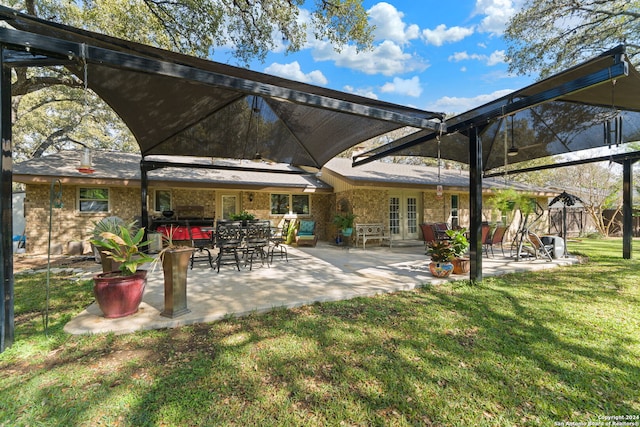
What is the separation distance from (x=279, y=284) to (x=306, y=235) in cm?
531

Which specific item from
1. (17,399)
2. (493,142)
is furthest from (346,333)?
(493,142)

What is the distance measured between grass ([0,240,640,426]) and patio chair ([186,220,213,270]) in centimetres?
238

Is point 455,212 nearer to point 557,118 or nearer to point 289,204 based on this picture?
point 557,118

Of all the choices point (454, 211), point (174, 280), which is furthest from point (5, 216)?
point (454, 211)

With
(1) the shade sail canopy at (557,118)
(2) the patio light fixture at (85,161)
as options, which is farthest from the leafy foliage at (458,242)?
(2) the patio light fixture at (85,161)

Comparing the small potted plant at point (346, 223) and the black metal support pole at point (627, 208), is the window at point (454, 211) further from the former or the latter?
the black metal support pole at point (627, 208)

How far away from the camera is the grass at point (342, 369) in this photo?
1881mm

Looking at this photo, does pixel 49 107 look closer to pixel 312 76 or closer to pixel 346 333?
pixel 312 76

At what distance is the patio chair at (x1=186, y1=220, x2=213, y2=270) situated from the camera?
6121mm

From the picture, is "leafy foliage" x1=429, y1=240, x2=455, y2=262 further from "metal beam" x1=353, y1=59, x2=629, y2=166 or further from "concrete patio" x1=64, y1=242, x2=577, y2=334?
"metal beam" x1=353, y1=59, x2=629, y2=166

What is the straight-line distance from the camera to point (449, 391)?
2.10 meters

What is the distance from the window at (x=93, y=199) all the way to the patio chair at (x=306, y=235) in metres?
6.74

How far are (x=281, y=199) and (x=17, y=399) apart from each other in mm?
9721

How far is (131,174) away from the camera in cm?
899
